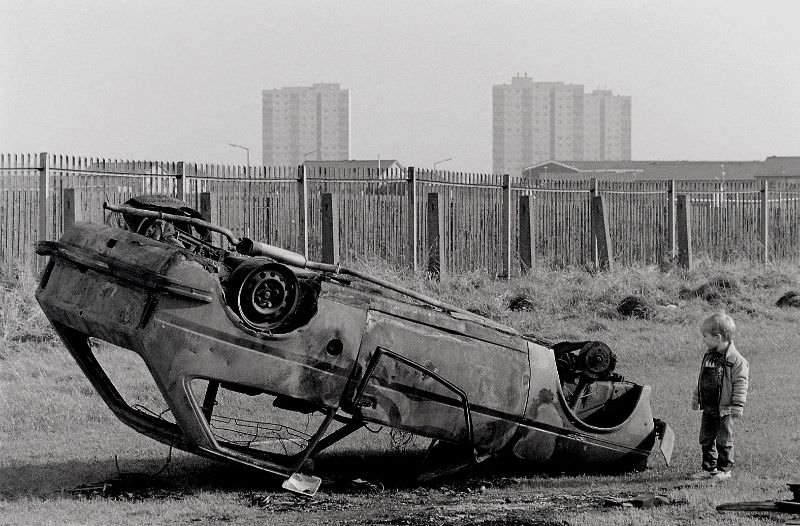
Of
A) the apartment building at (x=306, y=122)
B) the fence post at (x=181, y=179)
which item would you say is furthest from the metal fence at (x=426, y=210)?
the apartment building at (x=306, y=122)

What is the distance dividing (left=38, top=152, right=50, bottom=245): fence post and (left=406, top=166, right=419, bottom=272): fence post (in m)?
6.15

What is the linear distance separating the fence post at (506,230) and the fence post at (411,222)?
2297mm

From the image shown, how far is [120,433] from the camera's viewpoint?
10.1 metres

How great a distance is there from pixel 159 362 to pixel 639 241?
19.4 meters

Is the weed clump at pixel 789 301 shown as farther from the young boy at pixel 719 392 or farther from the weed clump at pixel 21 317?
the weed clump at pixel 21 317

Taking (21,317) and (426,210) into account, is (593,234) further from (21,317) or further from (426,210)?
(21,317)

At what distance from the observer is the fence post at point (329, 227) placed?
19.3m

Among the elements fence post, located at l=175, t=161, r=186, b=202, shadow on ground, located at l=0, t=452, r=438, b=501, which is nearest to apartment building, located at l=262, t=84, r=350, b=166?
fence post, located at l=175, t=161, r=186, b=202

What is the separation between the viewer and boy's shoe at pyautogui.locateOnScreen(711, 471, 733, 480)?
7.97 m

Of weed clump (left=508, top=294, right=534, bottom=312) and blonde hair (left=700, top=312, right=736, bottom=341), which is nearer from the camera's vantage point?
blonde hair (left=700, top=312, right=736, bottom=341)

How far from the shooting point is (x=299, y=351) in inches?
288

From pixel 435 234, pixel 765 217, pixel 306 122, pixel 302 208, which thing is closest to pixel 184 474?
pixel 302 208

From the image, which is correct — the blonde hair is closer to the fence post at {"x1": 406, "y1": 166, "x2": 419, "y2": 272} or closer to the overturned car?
the overturned car

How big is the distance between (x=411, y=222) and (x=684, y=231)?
727cm
